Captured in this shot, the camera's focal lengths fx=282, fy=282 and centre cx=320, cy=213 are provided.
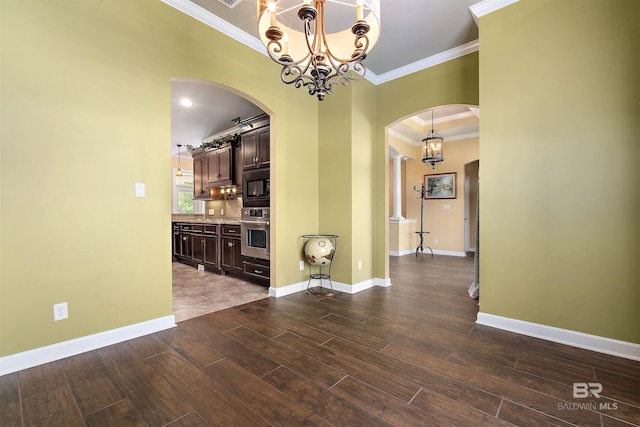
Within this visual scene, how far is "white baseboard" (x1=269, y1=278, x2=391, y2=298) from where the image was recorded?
3.57 meters

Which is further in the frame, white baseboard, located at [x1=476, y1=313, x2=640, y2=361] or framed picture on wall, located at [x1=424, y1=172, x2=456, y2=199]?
framed picture on wall, located at [x1=424, y1=172, x2=456, y2=199]

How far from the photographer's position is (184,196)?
8555 millimetres

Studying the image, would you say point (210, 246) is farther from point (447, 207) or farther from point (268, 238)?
point (447, 207)

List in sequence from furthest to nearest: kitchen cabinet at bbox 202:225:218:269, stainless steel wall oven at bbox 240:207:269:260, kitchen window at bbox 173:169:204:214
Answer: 1. kitchen window at bbox 173:169:204:214
2. kitchen cabinet at bbox 202:225:218:269
3. stainless steel wall oven at bbox 240:207:269:260

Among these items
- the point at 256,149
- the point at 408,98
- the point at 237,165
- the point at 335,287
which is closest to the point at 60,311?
the point at 335,287

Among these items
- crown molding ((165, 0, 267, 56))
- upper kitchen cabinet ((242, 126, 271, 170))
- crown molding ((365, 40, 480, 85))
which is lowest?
upper kitchen cabinet ((242, 126, 271, 170))

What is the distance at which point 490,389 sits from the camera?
1.67 m

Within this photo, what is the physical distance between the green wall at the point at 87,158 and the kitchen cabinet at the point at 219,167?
2697 millimetres

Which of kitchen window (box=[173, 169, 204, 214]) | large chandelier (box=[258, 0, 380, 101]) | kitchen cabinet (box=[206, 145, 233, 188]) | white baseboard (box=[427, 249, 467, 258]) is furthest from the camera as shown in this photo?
kitchen window (box=[173, 169, 204, 214])

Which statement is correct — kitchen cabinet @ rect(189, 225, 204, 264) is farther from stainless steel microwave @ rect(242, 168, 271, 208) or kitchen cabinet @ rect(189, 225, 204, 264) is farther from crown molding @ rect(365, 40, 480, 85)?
crown molding @ rect(365, 40, 480, 85)

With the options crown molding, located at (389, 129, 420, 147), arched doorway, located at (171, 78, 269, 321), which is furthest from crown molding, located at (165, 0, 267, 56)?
crown molding, located at (389, 129, 420, 147)

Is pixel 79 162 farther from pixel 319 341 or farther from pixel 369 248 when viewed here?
pixel 369 248

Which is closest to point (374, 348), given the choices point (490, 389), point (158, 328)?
point (490, 389)

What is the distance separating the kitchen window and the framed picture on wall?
21.2ft
